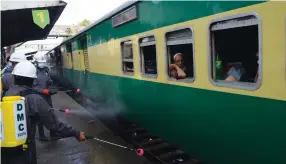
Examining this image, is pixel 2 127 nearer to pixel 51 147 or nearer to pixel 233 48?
pixel 233 48

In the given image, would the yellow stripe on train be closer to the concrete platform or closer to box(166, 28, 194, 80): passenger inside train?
box(166, 28, 194, 80): passenger inside train

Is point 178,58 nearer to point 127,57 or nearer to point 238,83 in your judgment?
point 238,83

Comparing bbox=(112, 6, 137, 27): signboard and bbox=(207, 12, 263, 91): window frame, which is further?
bbox=(112, 6, 137, 27): signboard

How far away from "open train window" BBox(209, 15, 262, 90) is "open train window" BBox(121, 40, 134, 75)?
2203 mm

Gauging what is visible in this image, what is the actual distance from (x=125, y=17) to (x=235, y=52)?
2.35 m

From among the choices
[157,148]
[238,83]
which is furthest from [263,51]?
[157,148]

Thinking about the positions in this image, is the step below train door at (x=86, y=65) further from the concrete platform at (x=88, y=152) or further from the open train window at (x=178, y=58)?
the open train window at (x=178, y=58)

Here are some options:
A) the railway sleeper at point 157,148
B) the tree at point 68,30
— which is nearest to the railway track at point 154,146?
Result: the railway sleeper at point 157,148

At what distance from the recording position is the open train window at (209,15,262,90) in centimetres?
281

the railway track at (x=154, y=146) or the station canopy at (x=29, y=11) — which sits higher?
the station canopy at (x=29, y=11)

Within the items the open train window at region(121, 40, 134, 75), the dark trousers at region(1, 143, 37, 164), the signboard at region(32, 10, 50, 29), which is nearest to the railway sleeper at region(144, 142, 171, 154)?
the open train window at region(121, 40, 134, 75)

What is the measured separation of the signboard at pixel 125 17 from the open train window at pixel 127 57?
1.29 feet

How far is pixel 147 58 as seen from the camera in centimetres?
508

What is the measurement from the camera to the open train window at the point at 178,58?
3.96 meters
